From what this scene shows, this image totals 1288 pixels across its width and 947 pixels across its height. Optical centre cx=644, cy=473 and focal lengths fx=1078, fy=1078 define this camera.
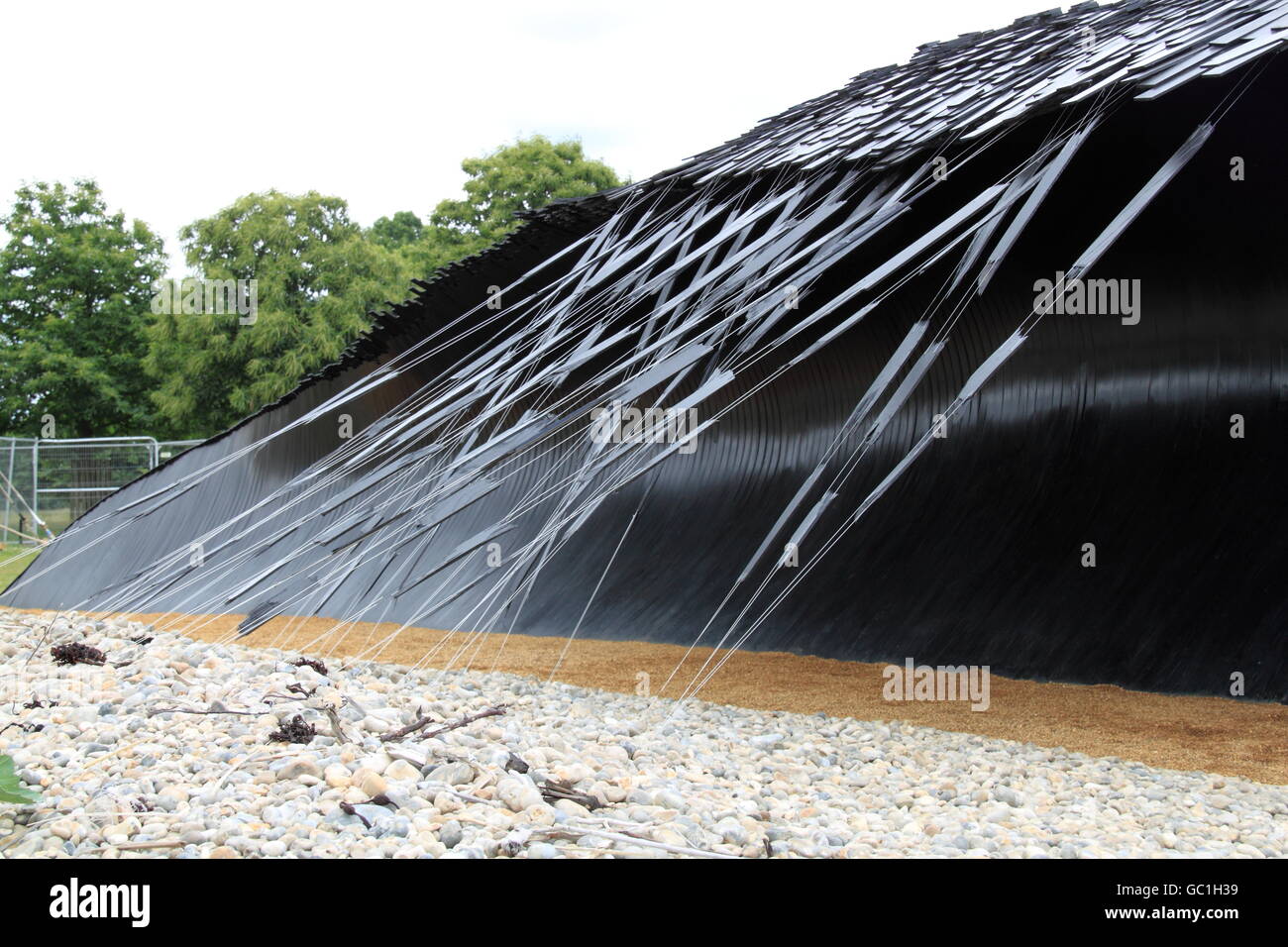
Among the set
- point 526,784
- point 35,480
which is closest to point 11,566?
point 35,480

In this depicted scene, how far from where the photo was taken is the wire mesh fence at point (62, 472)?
1736cm

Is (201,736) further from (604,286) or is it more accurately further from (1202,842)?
(604,286)

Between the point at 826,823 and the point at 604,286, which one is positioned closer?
the point at 826,823

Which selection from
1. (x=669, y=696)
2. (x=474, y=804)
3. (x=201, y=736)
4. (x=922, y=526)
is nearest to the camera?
(x=474, y=804)

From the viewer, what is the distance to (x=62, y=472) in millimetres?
17719

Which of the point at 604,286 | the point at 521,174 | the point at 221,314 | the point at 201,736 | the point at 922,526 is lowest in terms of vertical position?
the point at 201,736

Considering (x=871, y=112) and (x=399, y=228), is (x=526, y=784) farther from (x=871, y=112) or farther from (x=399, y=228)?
(x=399, y=228)

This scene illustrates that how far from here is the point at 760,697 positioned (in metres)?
5.50

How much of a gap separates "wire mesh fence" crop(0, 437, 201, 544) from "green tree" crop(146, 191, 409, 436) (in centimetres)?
445

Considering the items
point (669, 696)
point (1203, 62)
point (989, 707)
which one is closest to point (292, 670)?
point (669, 696)

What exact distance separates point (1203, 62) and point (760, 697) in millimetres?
3414

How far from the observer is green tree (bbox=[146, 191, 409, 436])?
22391mm

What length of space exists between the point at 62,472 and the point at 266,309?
6.34 m

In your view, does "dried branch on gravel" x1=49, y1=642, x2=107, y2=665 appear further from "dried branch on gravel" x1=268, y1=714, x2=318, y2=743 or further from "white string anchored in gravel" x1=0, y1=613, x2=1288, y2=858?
"dried branch on gravel" x1=268, y1=714, x2=318, y2=743
